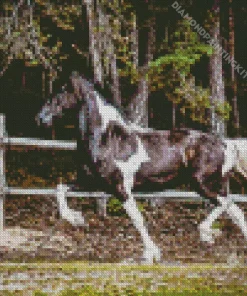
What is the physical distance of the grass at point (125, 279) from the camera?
5453mm

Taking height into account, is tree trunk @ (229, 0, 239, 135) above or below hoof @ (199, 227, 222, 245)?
above

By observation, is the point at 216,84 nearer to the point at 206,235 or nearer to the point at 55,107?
the point at 206,235

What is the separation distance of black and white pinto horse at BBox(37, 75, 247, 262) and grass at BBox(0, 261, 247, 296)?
103 centimetres

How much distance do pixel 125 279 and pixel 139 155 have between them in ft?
6.17

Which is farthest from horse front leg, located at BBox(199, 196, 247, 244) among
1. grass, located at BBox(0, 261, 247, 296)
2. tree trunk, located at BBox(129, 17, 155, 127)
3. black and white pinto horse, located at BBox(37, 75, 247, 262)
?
tree trunk, located at BBox(129, 17, 155, 127)

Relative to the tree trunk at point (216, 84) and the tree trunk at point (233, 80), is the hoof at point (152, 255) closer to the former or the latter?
the tree trunk at point (216, 84)

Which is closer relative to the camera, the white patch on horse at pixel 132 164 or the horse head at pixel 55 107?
the horse head at pixel 55 107

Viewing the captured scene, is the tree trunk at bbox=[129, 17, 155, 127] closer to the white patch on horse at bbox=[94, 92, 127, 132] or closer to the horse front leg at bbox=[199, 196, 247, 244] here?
the horse front leg at bbox=[199, 196, 247, 244]

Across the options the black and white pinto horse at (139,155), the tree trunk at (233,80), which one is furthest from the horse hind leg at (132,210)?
the tree trunk at (233,80)

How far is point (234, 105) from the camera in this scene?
578 inches

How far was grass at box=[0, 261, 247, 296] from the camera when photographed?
5453mm

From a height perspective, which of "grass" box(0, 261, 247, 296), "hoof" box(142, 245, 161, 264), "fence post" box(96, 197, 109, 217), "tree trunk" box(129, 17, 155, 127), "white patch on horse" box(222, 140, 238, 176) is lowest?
A: "fence post" box(96, 197, 109, 217)

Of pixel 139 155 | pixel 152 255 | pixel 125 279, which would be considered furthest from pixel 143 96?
pixel 125 279

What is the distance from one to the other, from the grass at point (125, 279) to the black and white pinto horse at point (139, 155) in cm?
103
